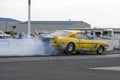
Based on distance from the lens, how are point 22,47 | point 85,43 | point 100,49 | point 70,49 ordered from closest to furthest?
point 22,47, point 70,49, point 85,43, point 100,49

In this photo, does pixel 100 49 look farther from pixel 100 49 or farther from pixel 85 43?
pixel 85 43

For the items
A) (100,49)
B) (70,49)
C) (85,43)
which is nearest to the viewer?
(70,49)

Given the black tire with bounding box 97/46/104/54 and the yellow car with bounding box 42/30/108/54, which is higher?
the yellow car with bounding box 42/30/108/54

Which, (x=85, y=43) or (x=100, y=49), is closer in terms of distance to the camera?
(x=85, y=43)

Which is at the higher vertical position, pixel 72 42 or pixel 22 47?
pixel 72 42

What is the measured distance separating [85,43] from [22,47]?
172 inches

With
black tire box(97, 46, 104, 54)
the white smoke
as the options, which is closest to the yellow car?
black tire box(97, 46, 104, 54)

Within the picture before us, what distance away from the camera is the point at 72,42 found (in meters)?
24.8

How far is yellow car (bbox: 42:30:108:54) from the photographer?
961 inches

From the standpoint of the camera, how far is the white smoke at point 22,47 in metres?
22.7

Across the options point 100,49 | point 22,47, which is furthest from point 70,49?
point 22,47

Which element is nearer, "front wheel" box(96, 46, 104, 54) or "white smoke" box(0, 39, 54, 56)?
"white smoke" box(0, 39, 54, 56)

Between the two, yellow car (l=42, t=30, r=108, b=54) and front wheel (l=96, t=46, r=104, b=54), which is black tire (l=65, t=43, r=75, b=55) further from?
front wheel (l=96, t=46, r=104, b=54)

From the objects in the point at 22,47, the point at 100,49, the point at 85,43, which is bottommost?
the point at 100,49
